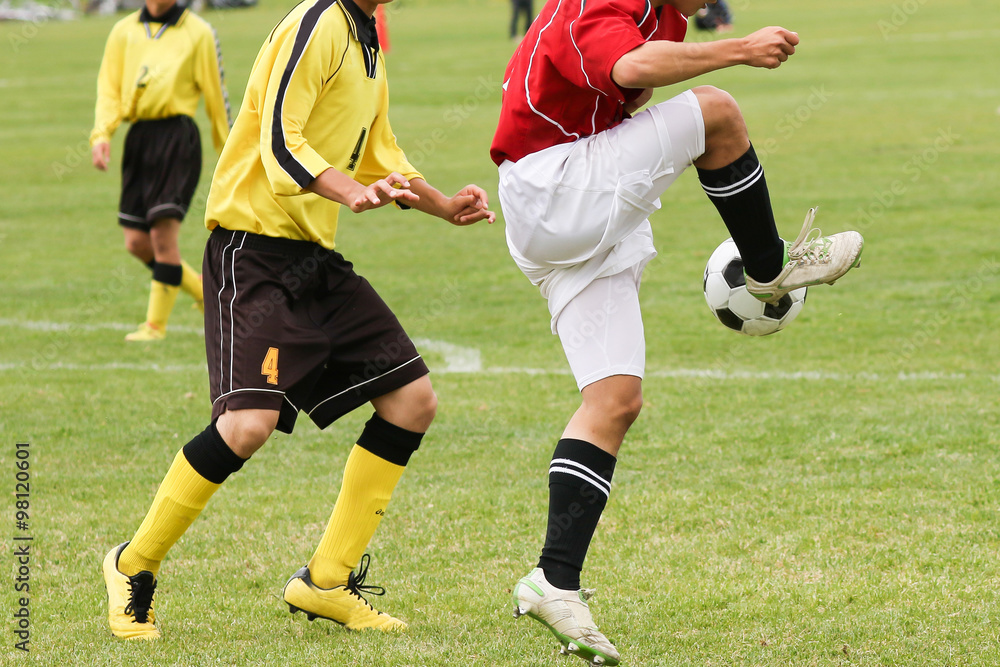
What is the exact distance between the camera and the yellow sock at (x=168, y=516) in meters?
3.54

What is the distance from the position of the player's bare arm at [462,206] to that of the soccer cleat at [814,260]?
857 mm

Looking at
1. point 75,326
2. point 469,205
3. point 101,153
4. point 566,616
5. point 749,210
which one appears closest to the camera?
point 566,616

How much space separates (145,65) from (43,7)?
48.7 metres

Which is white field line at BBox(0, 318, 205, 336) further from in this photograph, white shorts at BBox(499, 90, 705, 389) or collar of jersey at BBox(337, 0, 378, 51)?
white shorts at BBox(499, 90, 705, 389)

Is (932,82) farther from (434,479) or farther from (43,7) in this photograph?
(43,7)

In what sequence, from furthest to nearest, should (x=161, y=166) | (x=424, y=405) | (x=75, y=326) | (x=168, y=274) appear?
(x=75, y=326)
(x=168, y=274)
(x=161, y=166)
(x=424, y=405)

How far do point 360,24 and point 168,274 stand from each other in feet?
15.5

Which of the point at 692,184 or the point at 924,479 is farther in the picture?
the point at 692,184

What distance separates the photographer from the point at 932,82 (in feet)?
68.4

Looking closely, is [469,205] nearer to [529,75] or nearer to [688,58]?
[529,75]

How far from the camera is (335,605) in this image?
12.1 feet

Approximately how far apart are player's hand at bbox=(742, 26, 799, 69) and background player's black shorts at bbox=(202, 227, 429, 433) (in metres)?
1.45

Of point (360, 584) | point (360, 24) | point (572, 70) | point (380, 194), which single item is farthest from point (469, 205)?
point (360, 584)

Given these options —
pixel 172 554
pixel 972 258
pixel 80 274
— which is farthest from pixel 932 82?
pixel 172 554
